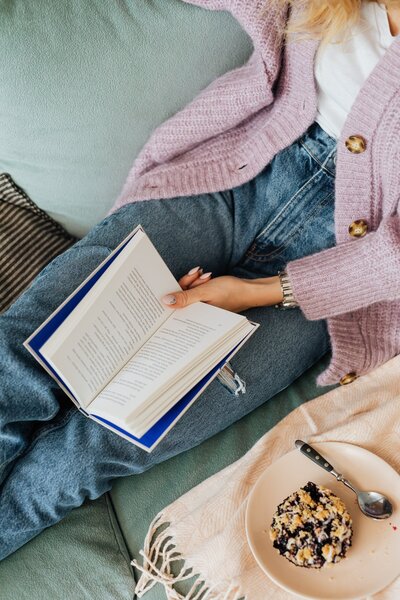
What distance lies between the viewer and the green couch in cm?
92

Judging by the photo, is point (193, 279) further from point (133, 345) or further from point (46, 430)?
point (46, 430)

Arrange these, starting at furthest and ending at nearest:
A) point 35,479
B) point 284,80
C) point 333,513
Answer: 1. point 284,80
2. point 35,479
3. point 333,513

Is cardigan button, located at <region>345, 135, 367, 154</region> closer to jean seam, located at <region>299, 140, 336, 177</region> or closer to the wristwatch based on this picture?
jean seam, located at <region>299, 140, 336, 177</region>

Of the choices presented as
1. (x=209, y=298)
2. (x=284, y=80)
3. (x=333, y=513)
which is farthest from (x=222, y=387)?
(x=284, y=80)

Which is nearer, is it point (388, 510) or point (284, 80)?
point (388, 510)

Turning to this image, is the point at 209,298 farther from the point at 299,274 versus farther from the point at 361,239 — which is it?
the point at 361,239

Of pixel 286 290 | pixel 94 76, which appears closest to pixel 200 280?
pixel 286 290

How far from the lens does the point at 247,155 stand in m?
1.05

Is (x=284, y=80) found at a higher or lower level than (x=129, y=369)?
higher

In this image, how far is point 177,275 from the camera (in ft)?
3.32

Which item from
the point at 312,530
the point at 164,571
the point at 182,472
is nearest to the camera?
the point at 312,530

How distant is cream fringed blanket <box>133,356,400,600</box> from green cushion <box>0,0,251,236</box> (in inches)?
22.5

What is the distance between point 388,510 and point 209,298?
410mm

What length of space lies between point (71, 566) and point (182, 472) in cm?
23
